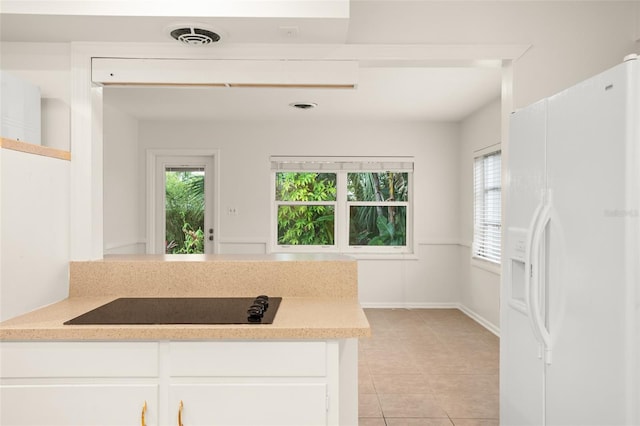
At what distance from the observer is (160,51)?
238cm

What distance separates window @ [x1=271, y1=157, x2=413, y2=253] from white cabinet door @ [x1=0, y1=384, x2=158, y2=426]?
4.99m

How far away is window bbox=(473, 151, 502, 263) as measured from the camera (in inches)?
211

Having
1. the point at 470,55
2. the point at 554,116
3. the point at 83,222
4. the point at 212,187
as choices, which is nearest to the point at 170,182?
the point at 212,187

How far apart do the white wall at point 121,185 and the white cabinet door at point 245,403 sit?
407 centimetres

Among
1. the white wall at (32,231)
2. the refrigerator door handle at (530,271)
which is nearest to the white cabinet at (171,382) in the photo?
the white wall at (32,231)

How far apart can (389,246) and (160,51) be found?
15.9ft

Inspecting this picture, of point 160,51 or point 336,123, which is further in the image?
point 336,123

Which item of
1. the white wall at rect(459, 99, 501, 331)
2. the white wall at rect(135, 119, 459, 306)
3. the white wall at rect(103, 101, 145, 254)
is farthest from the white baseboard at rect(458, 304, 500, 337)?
the white wall at rect(103, 101, 145, 254)

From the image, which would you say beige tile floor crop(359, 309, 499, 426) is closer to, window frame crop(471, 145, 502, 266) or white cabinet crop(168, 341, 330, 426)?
window frame crop(471, 145, 502, 266)

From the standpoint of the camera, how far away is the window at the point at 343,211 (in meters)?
6.76

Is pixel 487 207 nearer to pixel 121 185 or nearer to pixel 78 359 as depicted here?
pixel 121 185

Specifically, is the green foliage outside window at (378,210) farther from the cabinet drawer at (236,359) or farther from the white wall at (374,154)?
the cabinet drawer at (236,359)

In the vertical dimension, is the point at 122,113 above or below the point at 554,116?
above

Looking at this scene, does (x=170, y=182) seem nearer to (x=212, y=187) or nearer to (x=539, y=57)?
(x=212, y=187)
